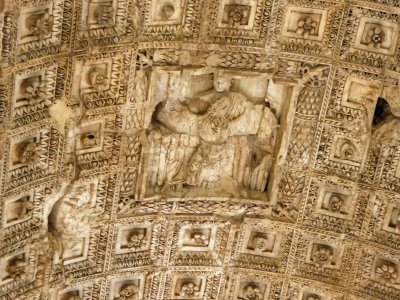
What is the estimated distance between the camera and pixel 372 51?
516 inches

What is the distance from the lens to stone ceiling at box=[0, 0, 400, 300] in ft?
40.3

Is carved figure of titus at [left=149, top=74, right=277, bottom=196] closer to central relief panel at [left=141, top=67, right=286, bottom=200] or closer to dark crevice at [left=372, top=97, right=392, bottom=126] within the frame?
central relief panel at [left=141, top=67, right=286, bottom=200]

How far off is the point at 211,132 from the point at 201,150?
0.36m

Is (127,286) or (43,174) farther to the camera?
(127,286)

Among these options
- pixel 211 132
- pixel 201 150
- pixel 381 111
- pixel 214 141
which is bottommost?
pixel 201 150

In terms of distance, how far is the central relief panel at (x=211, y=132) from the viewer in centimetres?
1324

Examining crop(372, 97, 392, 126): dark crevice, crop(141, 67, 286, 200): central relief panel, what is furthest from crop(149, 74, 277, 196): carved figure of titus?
crop(372, 97, 392, 126): dark crevice

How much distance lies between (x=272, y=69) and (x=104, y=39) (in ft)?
7.95

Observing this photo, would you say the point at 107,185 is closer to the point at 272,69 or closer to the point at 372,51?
the point at 272,69

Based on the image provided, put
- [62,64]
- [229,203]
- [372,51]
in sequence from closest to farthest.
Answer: [62,64] < [372,51] < [229,203]

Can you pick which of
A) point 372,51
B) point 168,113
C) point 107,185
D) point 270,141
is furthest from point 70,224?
point 372,51

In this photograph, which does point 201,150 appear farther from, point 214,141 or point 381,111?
point 381,111

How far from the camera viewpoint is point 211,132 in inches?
532

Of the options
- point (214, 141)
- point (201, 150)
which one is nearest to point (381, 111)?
point (214, 141)
